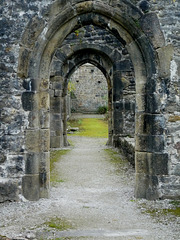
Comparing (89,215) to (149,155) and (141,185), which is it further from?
(149,155)

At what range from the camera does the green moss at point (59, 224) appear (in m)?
3.63

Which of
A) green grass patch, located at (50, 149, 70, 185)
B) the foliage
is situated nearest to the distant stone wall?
the foliage

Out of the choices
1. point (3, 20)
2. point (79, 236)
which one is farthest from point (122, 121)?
point (79, 236)

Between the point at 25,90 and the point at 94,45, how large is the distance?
256 inches

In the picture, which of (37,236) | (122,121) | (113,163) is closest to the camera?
(37,236)

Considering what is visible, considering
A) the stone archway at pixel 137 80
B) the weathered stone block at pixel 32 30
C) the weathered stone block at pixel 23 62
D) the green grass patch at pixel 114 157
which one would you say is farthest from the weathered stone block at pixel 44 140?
the green grass patch at pixel 114 157

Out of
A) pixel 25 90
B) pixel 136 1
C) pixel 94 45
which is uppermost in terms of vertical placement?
pixel 94 45

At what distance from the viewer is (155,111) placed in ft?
15.2

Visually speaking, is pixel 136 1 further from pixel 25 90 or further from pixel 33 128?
pixel 33 128

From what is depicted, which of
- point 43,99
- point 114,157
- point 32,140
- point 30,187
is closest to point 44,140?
point 32,140

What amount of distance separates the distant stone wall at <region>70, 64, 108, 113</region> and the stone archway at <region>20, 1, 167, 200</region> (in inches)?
830

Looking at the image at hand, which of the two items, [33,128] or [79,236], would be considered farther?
[33,128]

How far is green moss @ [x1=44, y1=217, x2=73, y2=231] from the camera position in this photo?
11.9 ft

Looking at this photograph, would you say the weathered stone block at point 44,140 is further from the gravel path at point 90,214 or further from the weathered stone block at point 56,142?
the weathered stone block at point 56,142
